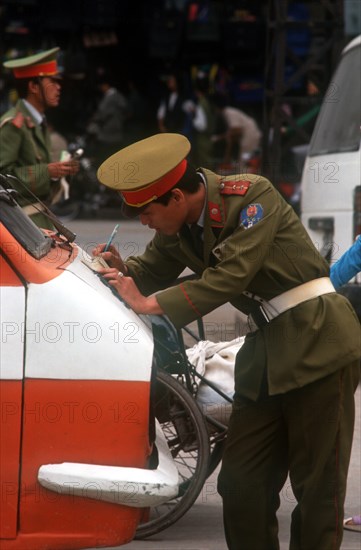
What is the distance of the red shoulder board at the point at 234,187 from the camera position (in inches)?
163

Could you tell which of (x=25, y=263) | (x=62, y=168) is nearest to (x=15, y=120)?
(x=62, y=168)

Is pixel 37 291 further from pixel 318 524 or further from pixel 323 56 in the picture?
pixel 323 56

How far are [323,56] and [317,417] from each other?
40.4 ft

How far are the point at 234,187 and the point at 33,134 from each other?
3.58m

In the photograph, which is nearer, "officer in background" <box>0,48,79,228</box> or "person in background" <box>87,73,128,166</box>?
"officer in background" <box>0,48,79,228</box>

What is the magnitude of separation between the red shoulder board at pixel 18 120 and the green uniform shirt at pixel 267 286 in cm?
338

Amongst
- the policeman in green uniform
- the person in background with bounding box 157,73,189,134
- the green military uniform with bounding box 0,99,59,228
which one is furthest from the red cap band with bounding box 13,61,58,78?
the person in background with bounding box 157,73,189,134

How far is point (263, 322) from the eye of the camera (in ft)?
13.8

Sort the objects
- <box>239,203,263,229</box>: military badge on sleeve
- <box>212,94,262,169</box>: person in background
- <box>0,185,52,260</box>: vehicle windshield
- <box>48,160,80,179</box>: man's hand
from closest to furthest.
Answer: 1. <box>0,185,52,260</box>: vehicle windshield
2. <box>239,203,263,229</box>: military badge on sleeve
3. <box>48,160,80,179</box>: man's hand
4. <box>212,94,262,169</box>: person in background

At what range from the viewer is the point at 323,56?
16.0m

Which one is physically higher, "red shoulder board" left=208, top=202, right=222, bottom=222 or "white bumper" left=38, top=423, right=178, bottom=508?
"red shoulder board" left=208, top=202, right=222, bottom=222

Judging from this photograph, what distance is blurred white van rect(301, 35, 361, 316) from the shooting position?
8.30 m

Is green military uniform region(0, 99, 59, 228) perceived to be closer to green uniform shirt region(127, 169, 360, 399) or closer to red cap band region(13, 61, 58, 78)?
red cap band region(13, 61, 58, 78)

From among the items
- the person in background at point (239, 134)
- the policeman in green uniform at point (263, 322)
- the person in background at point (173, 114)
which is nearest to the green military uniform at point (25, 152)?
the policeman in green uniform at point (263, 322)
